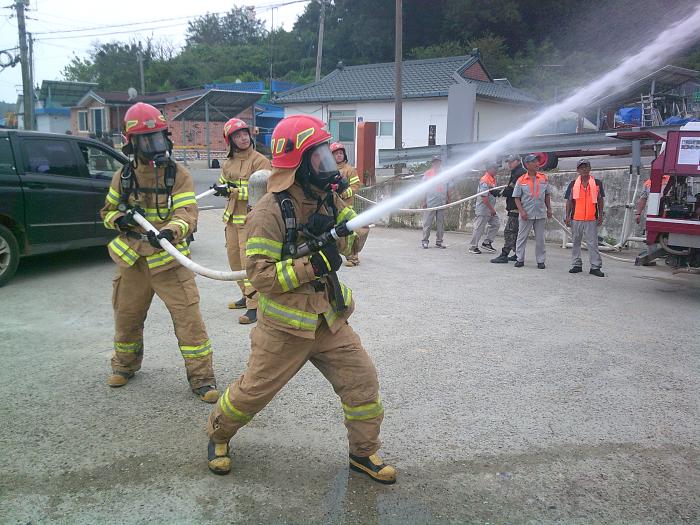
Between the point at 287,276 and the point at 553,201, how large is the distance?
1048cm

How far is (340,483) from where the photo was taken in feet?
10.4

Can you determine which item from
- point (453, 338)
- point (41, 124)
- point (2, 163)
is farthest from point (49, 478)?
point (41, 124)

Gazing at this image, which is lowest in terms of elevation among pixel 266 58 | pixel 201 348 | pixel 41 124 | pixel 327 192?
pixel 201 348

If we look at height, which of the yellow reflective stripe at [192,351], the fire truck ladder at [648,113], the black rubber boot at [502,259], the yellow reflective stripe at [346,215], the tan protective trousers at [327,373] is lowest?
the black rubber boot at [502,259]

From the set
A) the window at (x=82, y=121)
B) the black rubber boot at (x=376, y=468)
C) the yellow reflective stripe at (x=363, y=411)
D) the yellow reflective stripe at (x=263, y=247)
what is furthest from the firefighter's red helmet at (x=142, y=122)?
the window at (x=82, y=121)

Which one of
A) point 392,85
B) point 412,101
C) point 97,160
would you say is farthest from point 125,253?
point 392,85

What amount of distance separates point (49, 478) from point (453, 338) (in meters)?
3.65

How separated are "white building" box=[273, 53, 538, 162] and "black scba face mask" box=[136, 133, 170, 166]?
2074cm

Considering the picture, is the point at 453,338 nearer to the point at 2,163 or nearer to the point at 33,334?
the point at 33,334

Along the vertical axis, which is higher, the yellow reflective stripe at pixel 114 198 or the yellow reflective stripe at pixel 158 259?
the yellow reflective stripe at pixel 114 198

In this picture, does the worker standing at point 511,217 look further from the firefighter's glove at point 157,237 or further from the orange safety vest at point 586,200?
the firefighter's glove at point 157,237

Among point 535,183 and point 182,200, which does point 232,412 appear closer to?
point 182,200

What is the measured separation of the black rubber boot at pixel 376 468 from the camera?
10.2ft

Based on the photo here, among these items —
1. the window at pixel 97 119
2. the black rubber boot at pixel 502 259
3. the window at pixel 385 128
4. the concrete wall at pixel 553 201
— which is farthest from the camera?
the window at pixel 97 119
